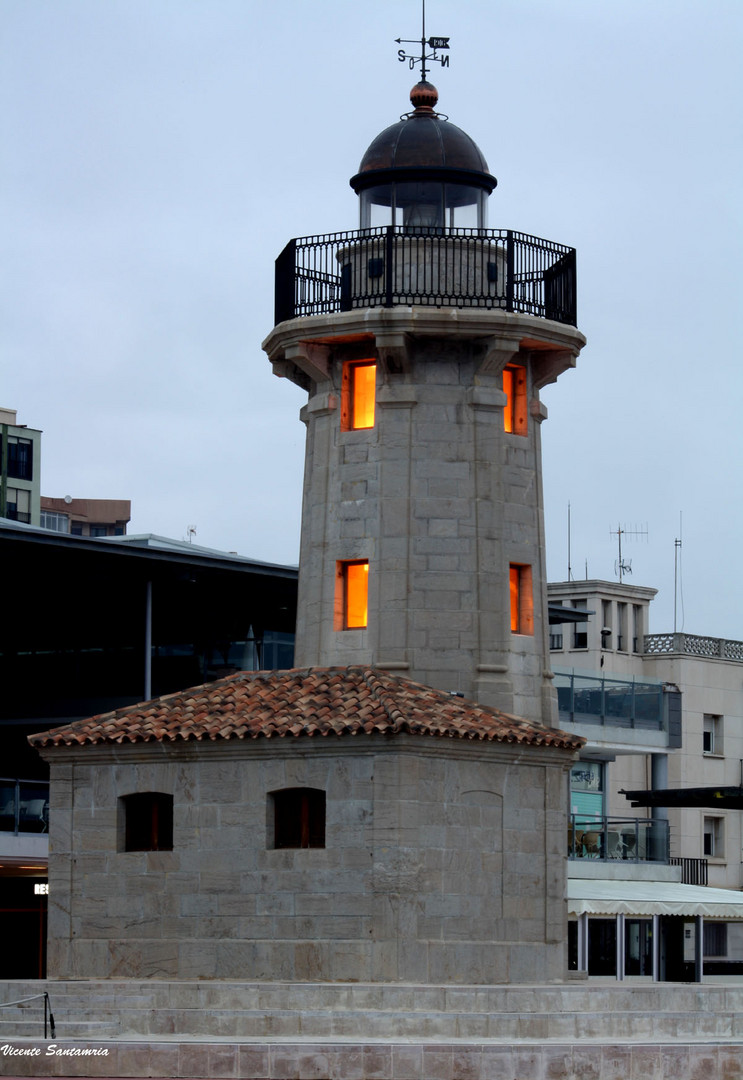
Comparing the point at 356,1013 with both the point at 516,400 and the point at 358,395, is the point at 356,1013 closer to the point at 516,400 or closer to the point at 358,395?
the point at 358,395

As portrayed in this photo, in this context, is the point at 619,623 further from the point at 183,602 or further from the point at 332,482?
the point at 332,482

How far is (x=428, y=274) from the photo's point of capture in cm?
4144

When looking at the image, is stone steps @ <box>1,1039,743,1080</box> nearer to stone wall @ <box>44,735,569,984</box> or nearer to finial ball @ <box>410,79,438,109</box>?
stone wall @ <box>44,735,569,984</box>

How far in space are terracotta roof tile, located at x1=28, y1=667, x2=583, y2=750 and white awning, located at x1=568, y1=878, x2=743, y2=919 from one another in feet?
46.1

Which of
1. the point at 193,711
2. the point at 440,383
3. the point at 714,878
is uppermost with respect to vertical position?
the point at 440,383

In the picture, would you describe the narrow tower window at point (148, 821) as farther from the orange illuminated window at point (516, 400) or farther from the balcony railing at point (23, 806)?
the orange illuminated window at point (516, 400)

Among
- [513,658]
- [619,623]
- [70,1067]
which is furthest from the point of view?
[619,623]

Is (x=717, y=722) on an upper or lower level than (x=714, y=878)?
upper

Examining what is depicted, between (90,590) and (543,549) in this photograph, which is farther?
(90,590)

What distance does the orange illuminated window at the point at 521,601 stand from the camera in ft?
137

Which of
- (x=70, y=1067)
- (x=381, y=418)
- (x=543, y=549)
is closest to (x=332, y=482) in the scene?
(x=381, y=418)

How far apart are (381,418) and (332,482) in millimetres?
1649

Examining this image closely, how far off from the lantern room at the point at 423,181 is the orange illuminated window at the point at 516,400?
297 centimetres

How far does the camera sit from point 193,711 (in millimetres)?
39062
